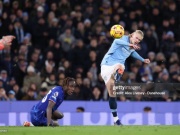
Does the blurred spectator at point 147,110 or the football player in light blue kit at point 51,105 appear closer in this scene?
the football player in light blue kit at point 51,105

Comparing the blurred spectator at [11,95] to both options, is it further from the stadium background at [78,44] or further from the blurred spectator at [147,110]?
the blurred spectator at [147,110]

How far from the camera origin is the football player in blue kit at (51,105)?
15.1m

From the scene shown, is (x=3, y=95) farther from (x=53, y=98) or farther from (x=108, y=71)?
(x=53, y=98)

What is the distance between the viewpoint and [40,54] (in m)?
22.0

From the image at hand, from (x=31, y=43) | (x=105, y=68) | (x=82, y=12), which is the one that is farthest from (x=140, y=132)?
(x=82, y=12)

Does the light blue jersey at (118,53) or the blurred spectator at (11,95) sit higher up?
the light blue jersey at (118,53)

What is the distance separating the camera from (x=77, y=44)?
2231cm

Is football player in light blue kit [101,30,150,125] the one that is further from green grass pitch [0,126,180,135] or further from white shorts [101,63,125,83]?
green grass pitch [0,126,180,135]

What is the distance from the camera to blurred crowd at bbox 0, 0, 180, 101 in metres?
21.0

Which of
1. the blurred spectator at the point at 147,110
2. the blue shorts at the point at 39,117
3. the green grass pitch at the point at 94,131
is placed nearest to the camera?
the green grass pitch at the point at 94,131

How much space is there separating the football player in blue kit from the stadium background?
170 inches

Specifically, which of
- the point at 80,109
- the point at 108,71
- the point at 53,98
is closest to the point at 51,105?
the point at 53,98

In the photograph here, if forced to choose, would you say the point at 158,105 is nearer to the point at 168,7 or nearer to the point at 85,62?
the point at 85,62

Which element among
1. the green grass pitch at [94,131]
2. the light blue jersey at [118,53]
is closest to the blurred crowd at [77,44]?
the light blue jersey at [118,53]
